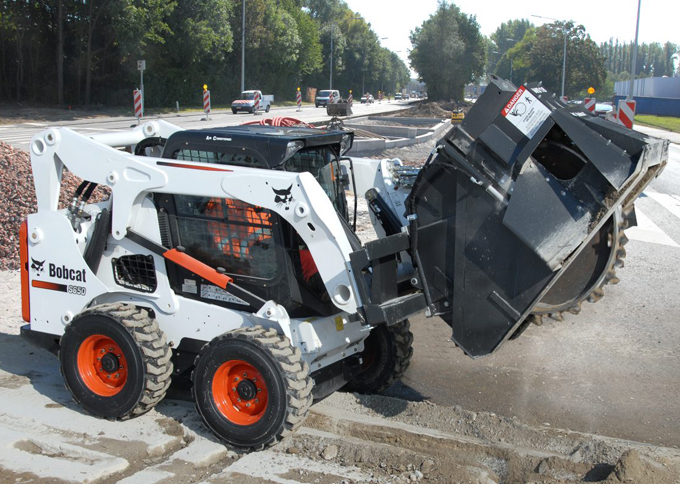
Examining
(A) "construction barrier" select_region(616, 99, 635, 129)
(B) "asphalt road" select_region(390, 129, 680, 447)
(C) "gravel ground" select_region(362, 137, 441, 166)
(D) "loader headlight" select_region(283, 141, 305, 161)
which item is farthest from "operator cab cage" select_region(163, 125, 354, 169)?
(A) "construction barrier" select_region(616, 99, 635, 129)

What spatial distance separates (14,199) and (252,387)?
6756mm

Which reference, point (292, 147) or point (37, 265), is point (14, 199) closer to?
point (37, 265)

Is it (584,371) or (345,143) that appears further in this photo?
(584,371)

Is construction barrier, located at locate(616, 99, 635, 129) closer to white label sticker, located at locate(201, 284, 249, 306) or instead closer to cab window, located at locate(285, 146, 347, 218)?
cab window, located at locate(285, 146, 347, 218)

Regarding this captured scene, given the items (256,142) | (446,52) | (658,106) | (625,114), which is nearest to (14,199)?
(256,142)

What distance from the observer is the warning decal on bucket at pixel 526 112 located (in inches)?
177

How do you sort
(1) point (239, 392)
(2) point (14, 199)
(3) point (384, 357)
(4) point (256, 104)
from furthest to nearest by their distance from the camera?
(4) point (256, 104), (2) point (14, 199), (3) point (384, 357), (1) point (239, 392)

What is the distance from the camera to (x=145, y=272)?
5.70 metres

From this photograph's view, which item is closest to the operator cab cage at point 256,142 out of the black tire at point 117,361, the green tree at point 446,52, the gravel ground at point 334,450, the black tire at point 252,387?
the black tire at point 252,387

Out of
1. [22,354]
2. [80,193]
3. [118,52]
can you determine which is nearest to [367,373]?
[80,193]

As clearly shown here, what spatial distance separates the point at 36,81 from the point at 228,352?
45.5 metres

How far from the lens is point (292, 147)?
5180 millimetres

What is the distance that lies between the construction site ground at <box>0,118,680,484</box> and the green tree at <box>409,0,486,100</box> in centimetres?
6554

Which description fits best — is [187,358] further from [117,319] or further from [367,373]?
[367,373]
